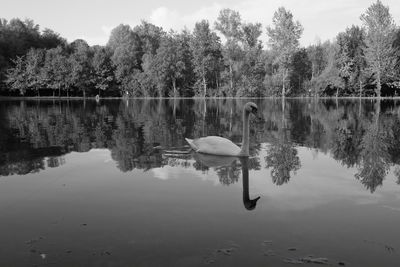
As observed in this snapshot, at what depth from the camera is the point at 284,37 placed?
77688 millimetres

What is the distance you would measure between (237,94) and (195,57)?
1139 cm

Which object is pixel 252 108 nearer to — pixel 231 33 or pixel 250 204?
pixel 250 204

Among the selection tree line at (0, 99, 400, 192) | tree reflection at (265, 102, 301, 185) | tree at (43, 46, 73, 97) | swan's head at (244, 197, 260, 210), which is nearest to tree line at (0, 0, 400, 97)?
tree at (43, 46, 73, 97)

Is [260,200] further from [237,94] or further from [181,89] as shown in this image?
[181,89]

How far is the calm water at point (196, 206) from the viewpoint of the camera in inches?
204

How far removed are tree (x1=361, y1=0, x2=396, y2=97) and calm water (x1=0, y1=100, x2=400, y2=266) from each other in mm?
65154

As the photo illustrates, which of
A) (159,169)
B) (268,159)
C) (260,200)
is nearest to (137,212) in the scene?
(260,200)

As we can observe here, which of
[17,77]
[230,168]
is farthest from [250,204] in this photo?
[17,77]

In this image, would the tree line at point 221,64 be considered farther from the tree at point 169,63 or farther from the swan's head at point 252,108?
the swan's head at point 252,108

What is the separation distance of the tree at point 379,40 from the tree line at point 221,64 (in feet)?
0.53

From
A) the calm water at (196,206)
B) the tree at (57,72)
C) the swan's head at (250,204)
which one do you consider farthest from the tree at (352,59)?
the swan's head at (250,204)

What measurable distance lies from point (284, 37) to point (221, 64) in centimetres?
1384

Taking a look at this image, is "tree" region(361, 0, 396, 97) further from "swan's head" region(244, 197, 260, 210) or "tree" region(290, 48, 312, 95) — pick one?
"swan's head" region(244, 197, 260, 210)

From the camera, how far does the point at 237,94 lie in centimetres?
8138
